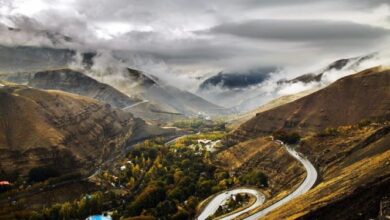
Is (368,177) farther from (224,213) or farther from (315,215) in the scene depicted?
(224,213)

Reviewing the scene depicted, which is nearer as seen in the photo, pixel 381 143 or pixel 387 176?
pixel 387 176

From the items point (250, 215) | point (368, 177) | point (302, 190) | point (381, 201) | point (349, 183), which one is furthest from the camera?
point (302, 190)

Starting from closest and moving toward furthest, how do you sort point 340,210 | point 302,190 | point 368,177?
1. point 340,210
2. point 368,177
3. point 302,190

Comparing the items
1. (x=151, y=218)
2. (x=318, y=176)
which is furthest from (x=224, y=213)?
(x=318, y=176)

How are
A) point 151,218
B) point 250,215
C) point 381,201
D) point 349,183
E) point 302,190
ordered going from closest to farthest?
point 381,201, point 349,183, point 250,215, point 302,190, point 151,218

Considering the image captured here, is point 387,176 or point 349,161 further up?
point 387,176

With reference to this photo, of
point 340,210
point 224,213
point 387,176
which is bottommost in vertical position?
point 224,213

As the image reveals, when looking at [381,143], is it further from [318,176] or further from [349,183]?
[349,183]

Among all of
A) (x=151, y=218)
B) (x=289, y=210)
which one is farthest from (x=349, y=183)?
(x=151, y=218)

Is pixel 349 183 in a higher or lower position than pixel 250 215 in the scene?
higher
